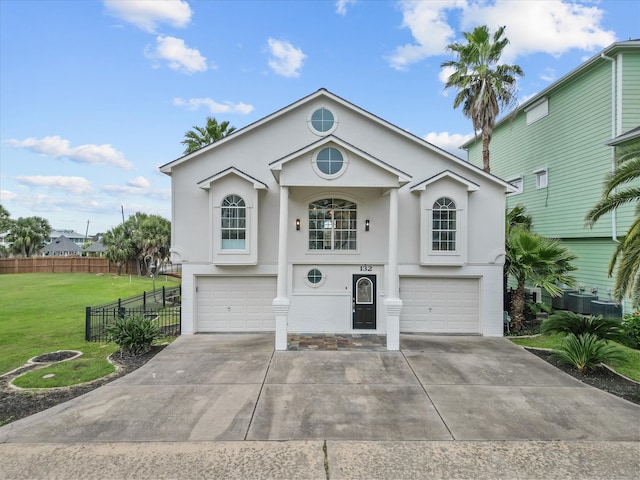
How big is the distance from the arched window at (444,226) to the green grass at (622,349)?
356 centimetres

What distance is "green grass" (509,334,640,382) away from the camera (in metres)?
7.87

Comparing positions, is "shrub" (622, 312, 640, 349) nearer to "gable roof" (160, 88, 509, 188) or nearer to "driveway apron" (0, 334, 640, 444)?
"driveway apron" (0, 334, 640, 444)

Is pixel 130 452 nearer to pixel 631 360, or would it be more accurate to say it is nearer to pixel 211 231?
pixel 211 231

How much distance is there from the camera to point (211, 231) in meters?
10.9

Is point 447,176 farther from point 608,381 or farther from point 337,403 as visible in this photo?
point 337,403

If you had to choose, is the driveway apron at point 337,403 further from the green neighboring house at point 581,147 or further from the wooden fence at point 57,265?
the wooden fence at point 57,265

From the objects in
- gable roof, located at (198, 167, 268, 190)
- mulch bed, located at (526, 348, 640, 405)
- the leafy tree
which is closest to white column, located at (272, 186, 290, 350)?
gable roof, located at (198, 167, 268, 190)

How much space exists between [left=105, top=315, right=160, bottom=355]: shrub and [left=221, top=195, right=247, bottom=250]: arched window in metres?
3.17

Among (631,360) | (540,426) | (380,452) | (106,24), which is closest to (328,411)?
Result: (380,452)

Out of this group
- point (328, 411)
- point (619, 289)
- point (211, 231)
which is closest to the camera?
point (328, 411)

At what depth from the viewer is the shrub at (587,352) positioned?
800 cm

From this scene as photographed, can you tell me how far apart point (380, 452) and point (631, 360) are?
766 cm

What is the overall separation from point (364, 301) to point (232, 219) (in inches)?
201

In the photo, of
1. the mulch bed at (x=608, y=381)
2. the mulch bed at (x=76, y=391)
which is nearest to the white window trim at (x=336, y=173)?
the mulch bed at (x=76, y=391)
